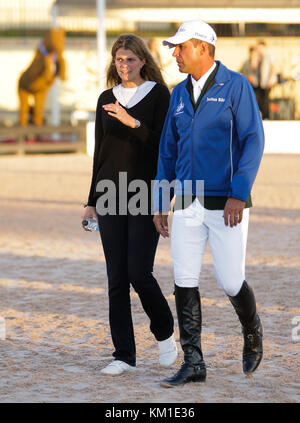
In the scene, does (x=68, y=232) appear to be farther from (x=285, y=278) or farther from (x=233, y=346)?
(x=233, y=346)

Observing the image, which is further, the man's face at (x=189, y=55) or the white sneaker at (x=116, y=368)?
the white sneaker at (x=116, y=368)

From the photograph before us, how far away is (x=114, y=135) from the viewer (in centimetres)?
519

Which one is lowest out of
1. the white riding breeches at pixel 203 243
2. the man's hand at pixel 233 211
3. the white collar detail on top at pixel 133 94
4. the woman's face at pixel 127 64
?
the white riding breeches at pixel 203 243

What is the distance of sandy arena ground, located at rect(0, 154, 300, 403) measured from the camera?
487cm

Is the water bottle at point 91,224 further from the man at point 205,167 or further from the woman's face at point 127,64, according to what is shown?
the woman's face at point 127,64

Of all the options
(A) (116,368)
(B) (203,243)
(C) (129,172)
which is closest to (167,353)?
(A) (116,368)

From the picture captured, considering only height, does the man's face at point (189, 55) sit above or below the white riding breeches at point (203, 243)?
above

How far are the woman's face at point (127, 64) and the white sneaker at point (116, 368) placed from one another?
1.41 m

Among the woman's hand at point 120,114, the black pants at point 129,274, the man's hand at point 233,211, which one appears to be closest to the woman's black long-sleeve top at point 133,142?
the woman's hand at point 120,114

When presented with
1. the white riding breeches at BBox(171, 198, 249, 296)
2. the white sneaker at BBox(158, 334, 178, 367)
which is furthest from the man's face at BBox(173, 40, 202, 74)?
the white sneaker at BBox(158, 334, 178, 367)

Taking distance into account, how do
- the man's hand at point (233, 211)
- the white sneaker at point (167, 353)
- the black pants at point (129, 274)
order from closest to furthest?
the man's hand at point (233, 211), the black pants at point (129, 274), the white sneaker at point (167, 353)

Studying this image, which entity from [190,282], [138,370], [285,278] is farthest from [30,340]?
[285,278]

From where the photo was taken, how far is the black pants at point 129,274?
511cm

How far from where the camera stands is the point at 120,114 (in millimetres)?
4988
